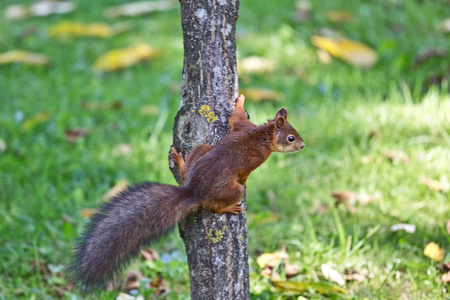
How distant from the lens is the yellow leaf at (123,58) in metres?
5.11

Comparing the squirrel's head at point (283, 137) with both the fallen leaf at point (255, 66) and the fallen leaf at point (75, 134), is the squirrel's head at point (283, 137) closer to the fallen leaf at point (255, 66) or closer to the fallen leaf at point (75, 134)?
the fallen leaf at point (75, 134)

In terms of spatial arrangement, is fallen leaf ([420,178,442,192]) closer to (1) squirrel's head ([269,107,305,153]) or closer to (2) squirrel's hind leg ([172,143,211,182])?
(1) squirrel's head ([269,107,305,153])

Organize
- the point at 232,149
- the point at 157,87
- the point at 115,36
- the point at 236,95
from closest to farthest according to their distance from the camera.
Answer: the point at 232,149, the point at 236,95, the point at 157,87, the point at 115,36

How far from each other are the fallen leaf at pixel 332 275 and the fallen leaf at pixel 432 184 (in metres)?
0.89

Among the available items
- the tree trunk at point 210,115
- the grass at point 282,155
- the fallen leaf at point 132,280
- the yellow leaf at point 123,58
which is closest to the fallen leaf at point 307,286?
the grass at point 282,155

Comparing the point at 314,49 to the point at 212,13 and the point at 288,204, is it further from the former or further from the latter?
the point at 212,13

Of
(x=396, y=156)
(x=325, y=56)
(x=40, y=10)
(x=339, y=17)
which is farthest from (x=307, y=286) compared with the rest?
(x=40, y=10)

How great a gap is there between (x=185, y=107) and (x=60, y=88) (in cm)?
311

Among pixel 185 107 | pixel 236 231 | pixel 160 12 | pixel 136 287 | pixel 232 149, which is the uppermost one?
pixel 160 12

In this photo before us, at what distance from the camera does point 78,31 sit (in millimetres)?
5793

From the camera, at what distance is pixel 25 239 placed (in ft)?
9.86

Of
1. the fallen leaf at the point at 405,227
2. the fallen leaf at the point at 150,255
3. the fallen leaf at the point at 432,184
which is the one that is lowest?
the fallen leaf at the point at 150,255

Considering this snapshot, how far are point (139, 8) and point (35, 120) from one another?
8.82 ft

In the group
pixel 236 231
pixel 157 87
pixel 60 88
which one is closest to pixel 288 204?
pixel 236 231
